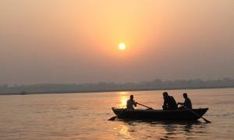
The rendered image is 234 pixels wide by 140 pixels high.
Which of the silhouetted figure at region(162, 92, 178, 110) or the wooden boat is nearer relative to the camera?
the silhouetted figure at region(162, 92, 178, 110)

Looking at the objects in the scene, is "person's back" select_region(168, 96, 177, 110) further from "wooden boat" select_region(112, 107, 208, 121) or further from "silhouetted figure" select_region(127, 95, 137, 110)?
"silhouetted figure" select_region(127, 95, 137, 110)

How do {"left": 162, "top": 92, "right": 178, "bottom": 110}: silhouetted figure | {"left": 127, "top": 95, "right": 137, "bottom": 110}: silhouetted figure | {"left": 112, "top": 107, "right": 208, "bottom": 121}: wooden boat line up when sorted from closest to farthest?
1. {"left": 162, "top": 92, "right": 178, "bottom": 110}: silhouetted figure
2. {"left": 112, "top": 107, "right": 208, "bottom": 121}: wooden boat
3. {"left": 127, "top": 95, "right": 137, "bottom": 110}: silhouetted figure

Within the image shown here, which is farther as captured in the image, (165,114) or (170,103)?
(165,114)

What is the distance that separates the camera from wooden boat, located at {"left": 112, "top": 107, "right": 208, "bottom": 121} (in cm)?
3061

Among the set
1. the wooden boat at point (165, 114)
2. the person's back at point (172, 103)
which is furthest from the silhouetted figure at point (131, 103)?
the person's back at point (172, 103)

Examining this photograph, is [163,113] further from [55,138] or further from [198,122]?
[55,138]

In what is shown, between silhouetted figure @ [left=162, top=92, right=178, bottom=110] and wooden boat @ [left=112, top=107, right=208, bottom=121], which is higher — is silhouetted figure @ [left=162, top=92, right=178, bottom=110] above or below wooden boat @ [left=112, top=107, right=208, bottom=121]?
above

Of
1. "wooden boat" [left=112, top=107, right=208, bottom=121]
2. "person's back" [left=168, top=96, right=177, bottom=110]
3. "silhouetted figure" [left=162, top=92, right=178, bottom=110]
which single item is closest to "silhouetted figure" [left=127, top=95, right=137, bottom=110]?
"wooden boat" [left=112, top=107, right=208, bottom=121]

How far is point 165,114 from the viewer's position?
31312mm

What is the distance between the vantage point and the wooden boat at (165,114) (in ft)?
100

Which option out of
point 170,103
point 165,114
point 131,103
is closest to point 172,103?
point 170,103

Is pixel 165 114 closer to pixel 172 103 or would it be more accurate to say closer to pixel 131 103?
pixel 172 103

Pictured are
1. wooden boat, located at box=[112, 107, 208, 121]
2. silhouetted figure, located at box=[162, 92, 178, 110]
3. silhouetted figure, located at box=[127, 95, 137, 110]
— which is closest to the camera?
silhouetted figure, located at box=[162, 92, 178, 110]

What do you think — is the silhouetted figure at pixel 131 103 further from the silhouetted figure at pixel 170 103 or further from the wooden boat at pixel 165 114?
the silhouetted figure at pixel 170 103
